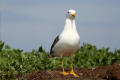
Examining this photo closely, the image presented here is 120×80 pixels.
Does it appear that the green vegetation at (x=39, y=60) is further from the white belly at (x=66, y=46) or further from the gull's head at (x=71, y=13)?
the gull's head at (x=71, y=13)

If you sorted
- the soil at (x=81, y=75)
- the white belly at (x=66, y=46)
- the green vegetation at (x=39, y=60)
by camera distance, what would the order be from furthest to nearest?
the green vegetation at (x=39, y=60) → the white belly at (x=66, y=46) → the soil at (x=81, y=75)

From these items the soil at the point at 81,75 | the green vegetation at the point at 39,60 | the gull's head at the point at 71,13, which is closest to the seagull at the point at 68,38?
the gull's head at the point at 71,13

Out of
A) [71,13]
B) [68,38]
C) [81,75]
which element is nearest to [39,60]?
[81,75]

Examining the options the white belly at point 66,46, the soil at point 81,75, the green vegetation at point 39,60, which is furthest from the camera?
the green vegetation at point 39,60

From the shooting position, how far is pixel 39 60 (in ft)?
38.0

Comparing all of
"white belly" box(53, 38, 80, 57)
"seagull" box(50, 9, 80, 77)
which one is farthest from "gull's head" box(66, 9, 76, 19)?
"white belly" box(53, 38, 80, 57)

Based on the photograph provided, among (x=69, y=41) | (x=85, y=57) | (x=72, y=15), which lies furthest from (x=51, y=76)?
(x=85, y=57)

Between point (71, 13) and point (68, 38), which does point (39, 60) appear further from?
point (71, 13)

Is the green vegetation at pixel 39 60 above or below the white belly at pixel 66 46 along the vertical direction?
below

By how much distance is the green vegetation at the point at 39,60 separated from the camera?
10.1 meters

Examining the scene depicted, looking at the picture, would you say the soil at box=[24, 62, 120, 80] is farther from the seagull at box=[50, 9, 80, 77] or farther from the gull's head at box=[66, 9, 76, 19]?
the gull's head at box=[66, 9, 76, 19]

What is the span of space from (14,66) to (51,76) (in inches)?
61.4

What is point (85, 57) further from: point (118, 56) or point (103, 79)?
point (103, 79)

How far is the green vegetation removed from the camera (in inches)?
400
